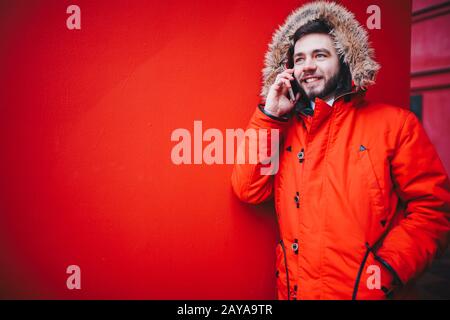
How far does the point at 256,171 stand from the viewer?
172 centimetres

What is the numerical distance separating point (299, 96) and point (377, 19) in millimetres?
963

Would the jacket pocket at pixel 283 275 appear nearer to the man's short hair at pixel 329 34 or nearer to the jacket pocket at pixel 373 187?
→ the jacket pocket at pixel 373 187

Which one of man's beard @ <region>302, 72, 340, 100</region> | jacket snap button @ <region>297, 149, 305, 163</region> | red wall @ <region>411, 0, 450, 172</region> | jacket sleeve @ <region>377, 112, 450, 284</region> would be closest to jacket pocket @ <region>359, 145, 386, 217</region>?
jacket sleeve @ <region>377, 112, 450, 284</region>

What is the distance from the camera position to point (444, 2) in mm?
5066

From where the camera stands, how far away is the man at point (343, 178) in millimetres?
1435

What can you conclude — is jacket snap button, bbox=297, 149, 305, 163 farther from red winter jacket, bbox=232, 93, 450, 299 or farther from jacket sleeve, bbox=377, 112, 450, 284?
jacket sleeve, bbox=377, 112, 450, 284

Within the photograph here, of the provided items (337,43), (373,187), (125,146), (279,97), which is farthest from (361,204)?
(125,146)

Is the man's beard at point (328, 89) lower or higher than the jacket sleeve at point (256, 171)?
higher

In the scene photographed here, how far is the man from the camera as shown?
143 centimetres

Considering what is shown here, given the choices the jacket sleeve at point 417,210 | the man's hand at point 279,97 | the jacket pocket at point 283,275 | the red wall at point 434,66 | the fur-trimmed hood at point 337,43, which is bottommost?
the jacket pocket at point 283,275

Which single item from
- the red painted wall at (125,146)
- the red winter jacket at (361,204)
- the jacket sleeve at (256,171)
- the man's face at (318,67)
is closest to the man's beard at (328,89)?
the man's face at (318,67)

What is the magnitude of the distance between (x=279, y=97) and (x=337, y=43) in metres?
0.47

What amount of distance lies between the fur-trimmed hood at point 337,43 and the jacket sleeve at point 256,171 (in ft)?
0.80
